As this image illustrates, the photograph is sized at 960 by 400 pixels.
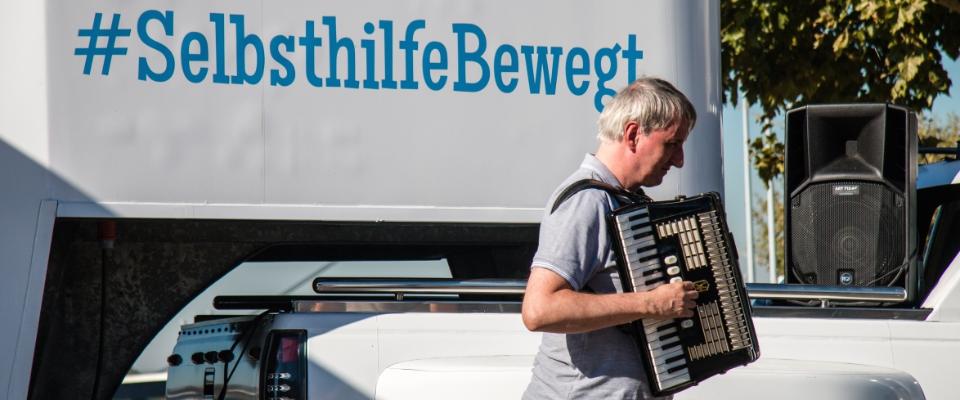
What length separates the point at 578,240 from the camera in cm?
269

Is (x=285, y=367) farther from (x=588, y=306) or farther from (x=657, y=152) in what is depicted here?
(x=657, y=152)

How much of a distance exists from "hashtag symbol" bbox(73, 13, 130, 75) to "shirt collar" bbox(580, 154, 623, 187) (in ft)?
4.84

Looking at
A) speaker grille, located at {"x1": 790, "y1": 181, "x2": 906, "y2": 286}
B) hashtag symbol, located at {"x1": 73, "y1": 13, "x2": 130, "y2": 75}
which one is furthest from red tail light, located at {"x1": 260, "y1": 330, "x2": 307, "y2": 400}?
speaker grille, located at {"x1": 790, "y1": 181, "x2": 906, "y2": 286}

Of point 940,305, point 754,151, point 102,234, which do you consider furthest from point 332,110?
point 754,151

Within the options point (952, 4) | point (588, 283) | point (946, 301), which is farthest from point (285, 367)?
point (952, 4)

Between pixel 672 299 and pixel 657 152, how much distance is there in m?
0.35

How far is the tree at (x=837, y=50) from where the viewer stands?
30.8 ft

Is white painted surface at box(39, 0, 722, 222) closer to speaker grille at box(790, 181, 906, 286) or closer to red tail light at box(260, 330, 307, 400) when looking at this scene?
red tail light at box(260, 330, 307, 400)

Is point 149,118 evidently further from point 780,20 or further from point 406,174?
point 780,20

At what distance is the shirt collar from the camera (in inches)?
110

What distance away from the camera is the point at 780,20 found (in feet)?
32.4

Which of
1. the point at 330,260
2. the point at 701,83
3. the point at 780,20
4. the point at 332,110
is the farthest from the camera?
the point at 780,20

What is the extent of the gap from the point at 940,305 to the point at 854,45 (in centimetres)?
650

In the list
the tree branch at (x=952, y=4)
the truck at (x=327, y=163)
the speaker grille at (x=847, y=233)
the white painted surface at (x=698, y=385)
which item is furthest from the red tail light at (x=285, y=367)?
the tree branch at (x=952, y=4)
